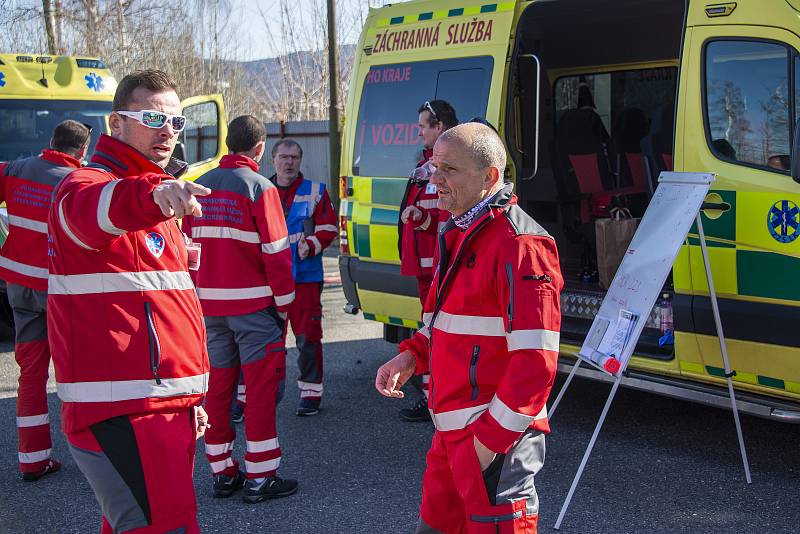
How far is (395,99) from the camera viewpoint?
254 inches

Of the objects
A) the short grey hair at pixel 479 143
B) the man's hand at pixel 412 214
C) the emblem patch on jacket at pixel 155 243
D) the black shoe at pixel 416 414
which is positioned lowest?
the black shoe at pixel 416 414

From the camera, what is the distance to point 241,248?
456 centimetres

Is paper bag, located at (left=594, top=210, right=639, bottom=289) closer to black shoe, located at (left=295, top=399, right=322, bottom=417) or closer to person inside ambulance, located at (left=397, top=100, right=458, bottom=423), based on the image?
person inside ambulance, located at (left=397, top=100, right=458, bottom=423)

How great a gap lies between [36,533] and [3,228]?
12.4ft

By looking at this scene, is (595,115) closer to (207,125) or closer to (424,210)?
(424,210)

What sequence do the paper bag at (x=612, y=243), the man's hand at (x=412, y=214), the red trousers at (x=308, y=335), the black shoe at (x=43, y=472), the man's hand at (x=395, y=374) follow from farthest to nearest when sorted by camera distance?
1. the red trousers at (x=308, y=335)
2. the paper bag at (x=612, y=243)
3. the man's hand at (x=412, y=214)
4. the black shoe at (x=43, y=472)
5. the man's hand at (x=395, y=374)

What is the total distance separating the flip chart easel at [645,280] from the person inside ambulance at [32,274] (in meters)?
2.94

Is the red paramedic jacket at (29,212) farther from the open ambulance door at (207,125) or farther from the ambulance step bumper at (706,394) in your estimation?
the open ambulance door at (207,125)

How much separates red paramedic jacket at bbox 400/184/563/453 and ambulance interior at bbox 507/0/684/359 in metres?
3.71

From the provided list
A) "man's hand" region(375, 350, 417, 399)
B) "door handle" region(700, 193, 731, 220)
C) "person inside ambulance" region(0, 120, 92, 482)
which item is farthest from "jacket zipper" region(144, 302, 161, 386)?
"door handle" region(700, 193, 731, 220)

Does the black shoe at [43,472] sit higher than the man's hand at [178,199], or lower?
lower

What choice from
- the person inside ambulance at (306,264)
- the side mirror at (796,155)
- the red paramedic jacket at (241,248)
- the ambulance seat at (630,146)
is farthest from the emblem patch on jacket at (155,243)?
the ambulance seat at (630,146)

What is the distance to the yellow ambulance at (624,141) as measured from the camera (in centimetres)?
441

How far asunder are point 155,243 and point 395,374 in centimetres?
88
